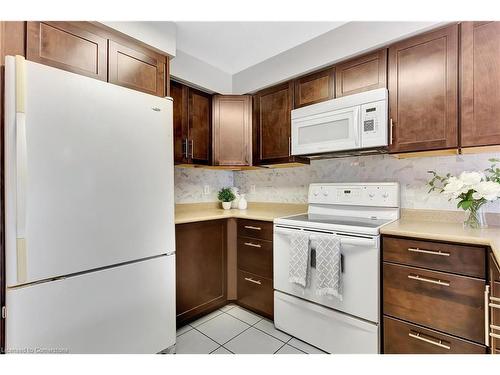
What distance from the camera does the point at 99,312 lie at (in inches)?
52.7

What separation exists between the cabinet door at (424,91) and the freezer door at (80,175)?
5.25ft

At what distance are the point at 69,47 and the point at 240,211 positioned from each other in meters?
1.92

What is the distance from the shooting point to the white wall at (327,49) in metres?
1.66

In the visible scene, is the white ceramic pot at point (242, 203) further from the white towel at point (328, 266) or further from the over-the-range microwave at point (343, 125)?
the white towel at point (328, 266)

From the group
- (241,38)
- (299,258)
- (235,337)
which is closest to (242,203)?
(299,258)

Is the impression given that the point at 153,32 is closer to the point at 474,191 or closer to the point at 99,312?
the point at 99,312

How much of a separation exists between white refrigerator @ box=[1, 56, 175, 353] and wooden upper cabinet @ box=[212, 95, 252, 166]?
92cm

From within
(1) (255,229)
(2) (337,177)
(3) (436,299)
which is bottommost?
(3) (436,299)

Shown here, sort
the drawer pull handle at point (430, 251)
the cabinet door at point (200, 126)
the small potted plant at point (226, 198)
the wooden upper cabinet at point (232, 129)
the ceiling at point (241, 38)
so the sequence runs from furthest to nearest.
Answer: the small potted plant at point (226, 198), the wooden upper cabinet at point (232, 129), the cabinet door at point (200, 126), the ceiling at point (241, 38), the drawer pull handle at point (430, 251)

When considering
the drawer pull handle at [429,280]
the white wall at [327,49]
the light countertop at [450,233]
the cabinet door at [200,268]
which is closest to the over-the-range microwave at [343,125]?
the white wall at [327,49]

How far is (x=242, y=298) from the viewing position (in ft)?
7.65
